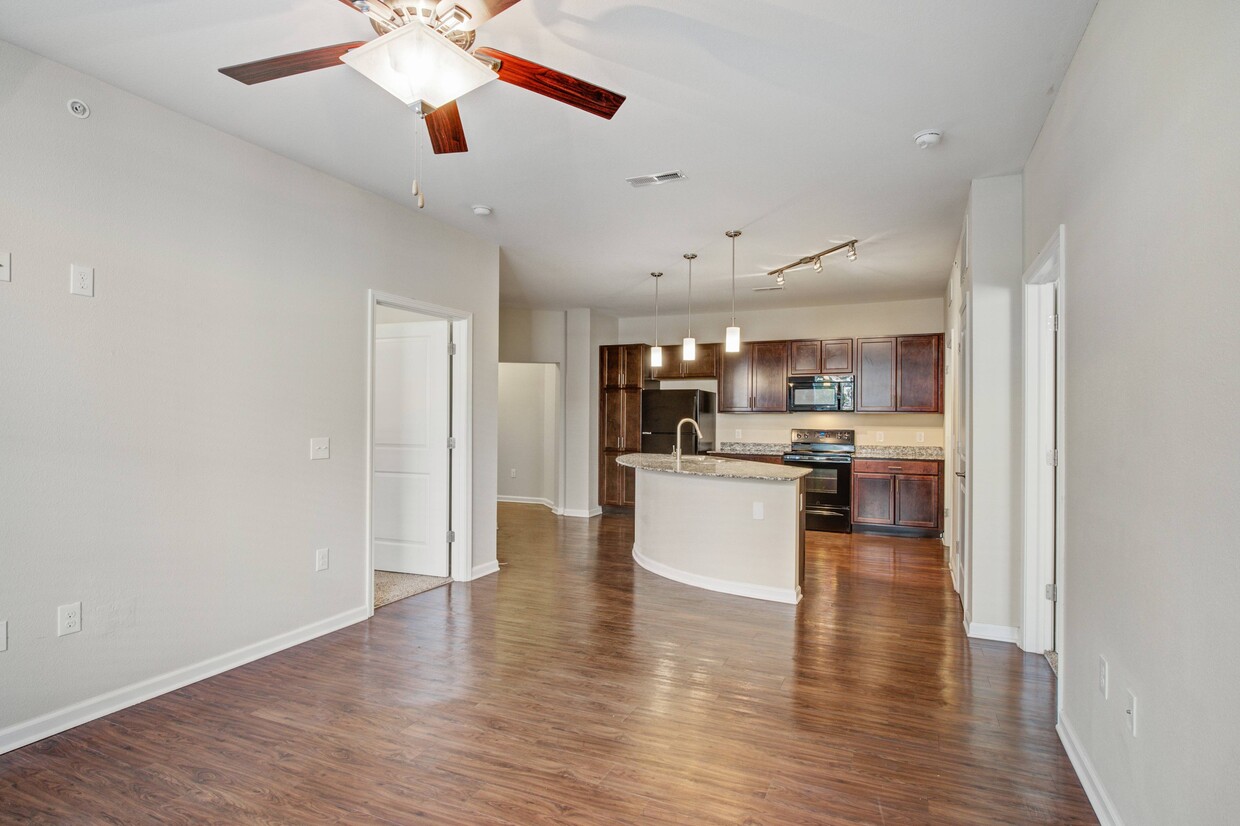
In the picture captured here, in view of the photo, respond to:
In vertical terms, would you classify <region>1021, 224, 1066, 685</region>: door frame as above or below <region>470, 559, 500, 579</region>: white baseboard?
above

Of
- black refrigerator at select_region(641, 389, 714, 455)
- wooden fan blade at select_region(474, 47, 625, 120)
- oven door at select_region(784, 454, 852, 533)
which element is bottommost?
oven door at select_region(784, 454, 852, 533)

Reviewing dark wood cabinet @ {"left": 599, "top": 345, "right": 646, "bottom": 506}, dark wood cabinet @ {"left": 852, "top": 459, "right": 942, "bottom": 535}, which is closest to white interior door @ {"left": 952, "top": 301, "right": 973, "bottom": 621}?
dark wood cabinet @ {"left": 852, "top": 459, "right": 942, "bottom": 535}

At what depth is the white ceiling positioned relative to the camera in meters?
2.25

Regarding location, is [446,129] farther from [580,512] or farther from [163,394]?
[580,512]

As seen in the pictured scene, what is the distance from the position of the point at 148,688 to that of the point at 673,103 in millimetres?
3479

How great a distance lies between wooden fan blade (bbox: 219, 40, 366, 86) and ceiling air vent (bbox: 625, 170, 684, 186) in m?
1.93

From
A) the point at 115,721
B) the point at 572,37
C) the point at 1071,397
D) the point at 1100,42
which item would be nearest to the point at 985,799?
the point at 1071,397

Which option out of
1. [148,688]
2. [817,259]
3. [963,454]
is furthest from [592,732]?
[817,259]

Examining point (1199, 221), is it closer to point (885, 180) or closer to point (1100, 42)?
point (1100, 42)

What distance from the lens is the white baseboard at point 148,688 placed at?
2.50 metres

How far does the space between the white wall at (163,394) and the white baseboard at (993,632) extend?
3.65 metres

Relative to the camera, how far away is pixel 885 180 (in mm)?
3695

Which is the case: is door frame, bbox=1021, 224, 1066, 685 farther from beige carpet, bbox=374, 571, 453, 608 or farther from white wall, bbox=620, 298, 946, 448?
white wall, bbox=620, 298, 946, 448

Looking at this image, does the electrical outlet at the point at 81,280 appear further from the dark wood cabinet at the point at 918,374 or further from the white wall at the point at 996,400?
the dark wood cabinet at the point at 918,374
